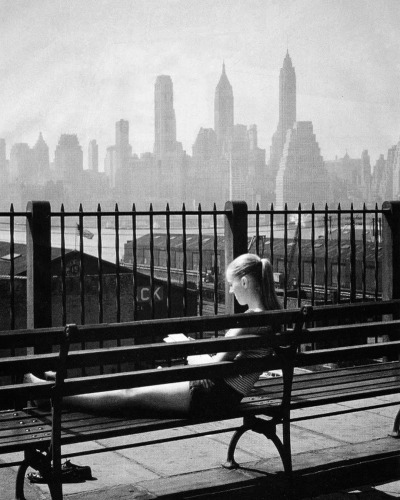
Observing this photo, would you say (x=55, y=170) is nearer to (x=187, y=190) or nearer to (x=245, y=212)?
(x=187, y=190)

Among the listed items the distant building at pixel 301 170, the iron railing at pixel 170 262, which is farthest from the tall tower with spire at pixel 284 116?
the iron railing at pixel 170 262

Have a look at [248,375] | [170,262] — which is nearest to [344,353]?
[248,375]

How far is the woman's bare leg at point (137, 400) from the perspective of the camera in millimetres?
3578

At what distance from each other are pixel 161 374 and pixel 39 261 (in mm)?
2228

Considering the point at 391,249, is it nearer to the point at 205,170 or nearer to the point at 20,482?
the point at 20,482

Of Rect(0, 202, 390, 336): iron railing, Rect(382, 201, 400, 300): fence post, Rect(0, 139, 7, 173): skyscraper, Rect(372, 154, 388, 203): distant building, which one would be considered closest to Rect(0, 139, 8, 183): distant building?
Rect(0, 139, 7, 173): skyscraper

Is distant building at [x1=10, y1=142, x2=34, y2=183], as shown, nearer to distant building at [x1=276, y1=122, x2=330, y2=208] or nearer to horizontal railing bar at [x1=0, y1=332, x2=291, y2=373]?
distant building at [x1=276, y1=122, x2=330, y2=208]

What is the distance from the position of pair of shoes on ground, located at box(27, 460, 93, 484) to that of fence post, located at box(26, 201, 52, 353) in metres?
1.28

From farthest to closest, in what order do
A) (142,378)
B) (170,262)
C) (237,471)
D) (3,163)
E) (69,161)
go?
(69,161)
(3,163)
(170,262)
(237,471)
(142,378)

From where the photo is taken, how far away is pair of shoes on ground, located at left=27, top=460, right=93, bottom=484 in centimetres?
401

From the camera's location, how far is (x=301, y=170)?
166m

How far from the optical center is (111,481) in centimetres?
407

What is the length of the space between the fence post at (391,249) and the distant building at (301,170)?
442ft

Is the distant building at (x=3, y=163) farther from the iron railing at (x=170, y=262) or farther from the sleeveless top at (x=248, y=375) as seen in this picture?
the sleeveless top at (x=248, y=375)
